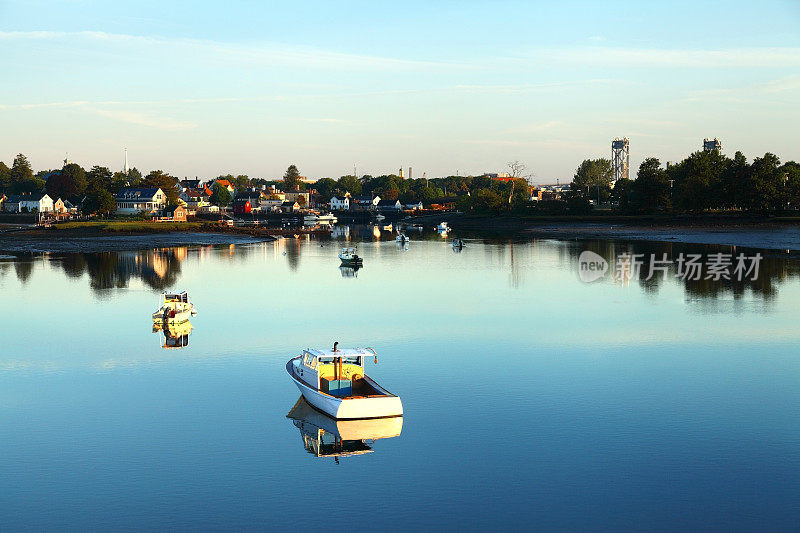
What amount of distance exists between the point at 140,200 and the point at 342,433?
584ft

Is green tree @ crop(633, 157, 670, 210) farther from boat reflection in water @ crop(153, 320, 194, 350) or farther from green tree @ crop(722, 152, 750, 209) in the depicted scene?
boat reflection in water @ crop(153, 320, 194, 350)

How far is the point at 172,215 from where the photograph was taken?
192 meters

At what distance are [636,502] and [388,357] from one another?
20.9m

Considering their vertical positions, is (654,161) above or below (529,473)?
above

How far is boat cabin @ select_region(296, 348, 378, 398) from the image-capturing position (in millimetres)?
30578

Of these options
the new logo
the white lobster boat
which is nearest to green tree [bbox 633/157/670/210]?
the new logo

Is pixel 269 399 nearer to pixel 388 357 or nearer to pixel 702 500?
pixel 388 357

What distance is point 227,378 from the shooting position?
3716 cm

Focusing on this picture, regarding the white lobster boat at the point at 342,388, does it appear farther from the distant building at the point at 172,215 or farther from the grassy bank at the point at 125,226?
the distant building at the point at 172,215

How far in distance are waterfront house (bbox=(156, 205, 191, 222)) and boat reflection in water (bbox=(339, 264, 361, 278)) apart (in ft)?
337

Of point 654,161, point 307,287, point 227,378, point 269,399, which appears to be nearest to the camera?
point 269,399

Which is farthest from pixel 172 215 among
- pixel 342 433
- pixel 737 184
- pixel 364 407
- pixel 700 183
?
pixel 364 407

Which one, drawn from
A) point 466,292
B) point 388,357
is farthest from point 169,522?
point 466,292

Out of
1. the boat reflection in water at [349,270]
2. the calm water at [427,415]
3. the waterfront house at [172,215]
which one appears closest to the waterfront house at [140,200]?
the waterfront house at [172,215]
